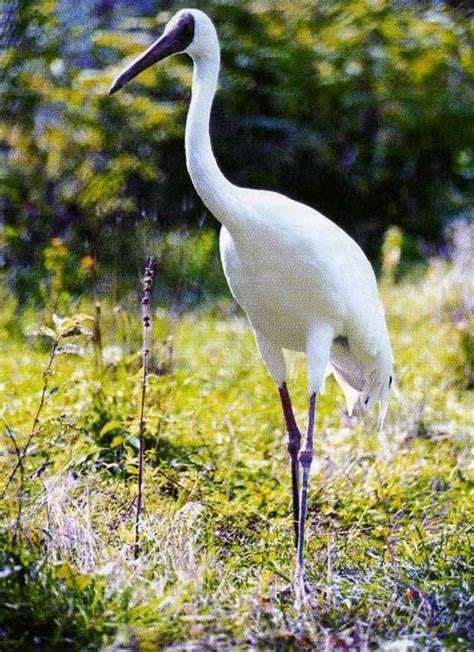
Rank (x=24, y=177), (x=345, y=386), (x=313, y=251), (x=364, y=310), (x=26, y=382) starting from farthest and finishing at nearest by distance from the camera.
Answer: (x=24, y=177) < (x=26, y=382) < (x=345, y=386) < (x=364, y=310) < (x=313, y=251)

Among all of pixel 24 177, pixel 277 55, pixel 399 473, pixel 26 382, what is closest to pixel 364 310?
pixel 399 473

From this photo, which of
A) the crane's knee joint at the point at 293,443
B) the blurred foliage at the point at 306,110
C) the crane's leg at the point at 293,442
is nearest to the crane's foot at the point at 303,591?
the crane's leg at the point at 293,442

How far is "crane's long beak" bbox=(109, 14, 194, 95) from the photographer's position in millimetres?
4293

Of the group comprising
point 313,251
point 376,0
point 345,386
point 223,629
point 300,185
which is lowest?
point 300,185

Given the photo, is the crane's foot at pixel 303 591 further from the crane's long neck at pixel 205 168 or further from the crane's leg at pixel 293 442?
the crane's long neck at pixel 205 168

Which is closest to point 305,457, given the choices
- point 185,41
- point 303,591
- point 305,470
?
point 305,470

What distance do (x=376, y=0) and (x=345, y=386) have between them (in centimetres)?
757

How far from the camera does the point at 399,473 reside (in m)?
5.50

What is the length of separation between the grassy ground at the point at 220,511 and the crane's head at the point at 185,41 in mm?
1132

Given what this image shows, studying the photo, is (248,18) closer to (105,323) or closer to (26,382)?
(105,323)

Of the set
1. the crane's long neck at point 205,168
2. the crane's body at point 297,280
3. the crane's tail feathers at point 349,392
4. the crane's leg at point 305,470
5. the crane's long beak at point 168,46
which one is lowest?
the crane's tail feathers at point 349,392

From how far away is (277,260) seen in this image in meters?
4.27

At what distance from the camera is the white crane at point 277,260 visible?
4141 mm

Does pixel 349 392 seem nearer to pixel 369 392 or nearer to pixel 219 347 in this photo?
pixel 369 392
